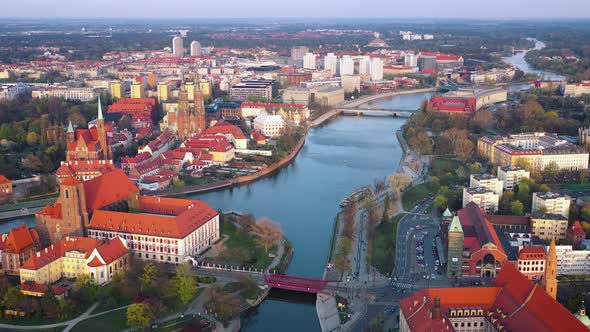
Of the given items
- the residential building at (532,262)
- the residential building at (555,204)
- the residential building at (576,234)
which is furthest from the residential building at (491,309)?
the residential building at (555,204)

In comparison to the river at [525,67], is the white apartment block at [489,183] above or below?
above

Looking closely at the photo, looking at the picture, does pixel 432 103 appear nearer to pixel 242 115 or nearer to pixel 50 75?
pixel 242 115

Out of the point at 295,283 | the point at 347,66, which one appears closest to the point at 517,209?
the point at 295,283

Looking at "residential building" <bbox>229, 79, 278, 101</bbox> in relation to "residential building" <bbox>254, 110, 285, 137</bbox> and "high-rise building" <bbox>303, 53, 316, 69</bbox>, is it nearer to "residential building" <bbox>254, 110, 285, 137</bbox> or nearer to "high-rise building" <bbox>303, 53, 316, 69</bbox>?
"residential building" <bbox>254, 110, 285, 137</bbox>

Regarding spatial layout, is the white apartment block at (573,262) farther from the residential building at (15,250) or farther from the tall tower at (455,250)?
the residential building at (15,250)

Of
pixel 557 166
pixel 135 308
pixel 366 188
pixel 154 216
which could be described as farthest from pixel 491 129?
pixel 135 308

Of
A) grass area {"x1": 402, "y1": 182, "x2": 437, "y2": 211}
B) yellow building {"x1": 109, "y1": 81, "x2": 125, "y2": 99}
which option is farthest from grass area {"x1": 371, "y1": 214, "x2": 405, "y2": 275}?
yellow building {"x1": 109, "y1": 81, "x2": 125, "y2": 99}
